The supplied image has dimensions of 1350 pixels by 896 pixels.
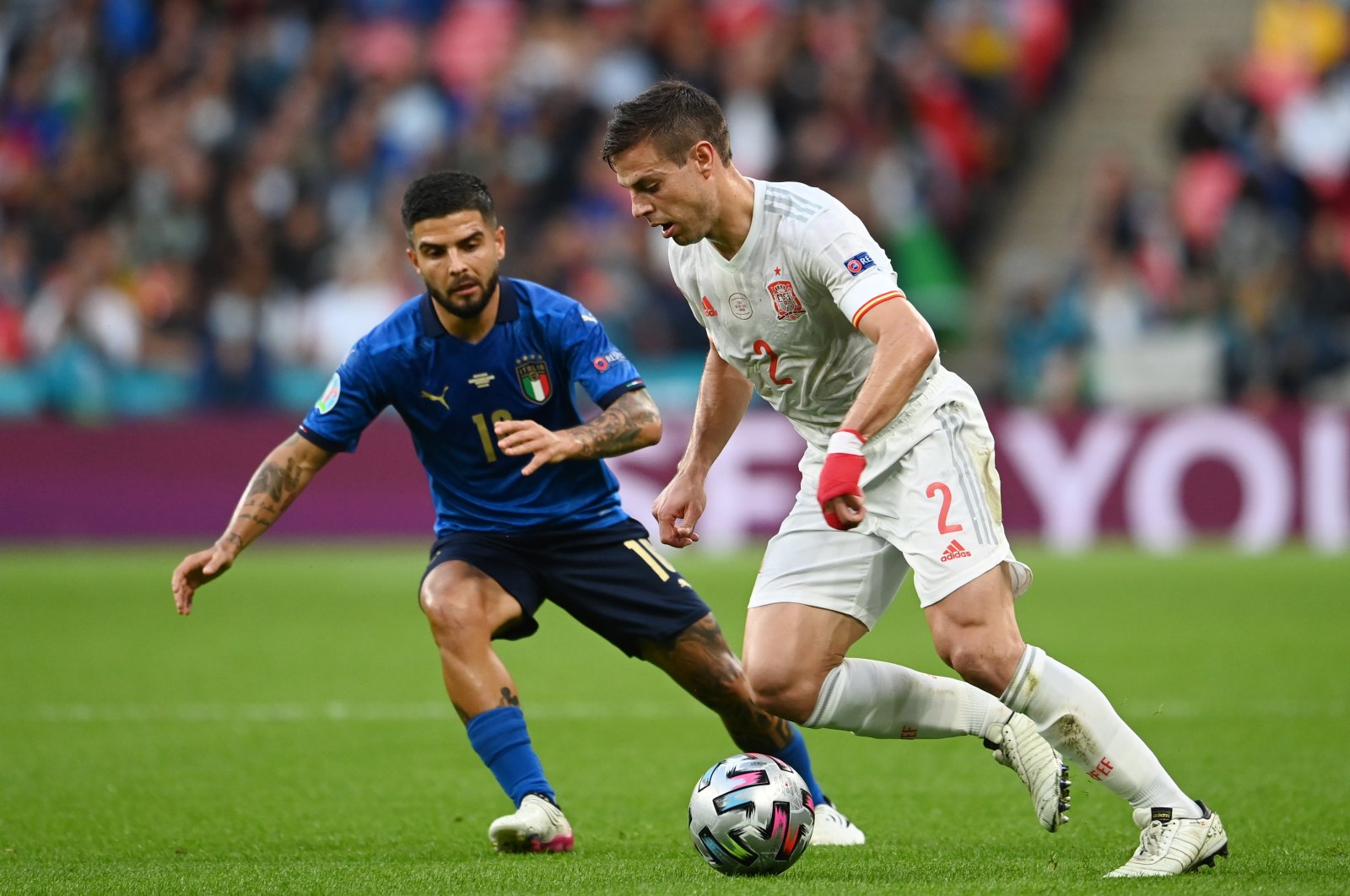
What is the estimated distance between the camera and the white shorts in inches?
202

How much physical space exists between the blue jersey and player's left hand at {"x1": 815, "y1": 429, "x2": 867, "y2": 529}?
130 cm

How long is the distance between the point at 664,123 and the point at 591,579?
161 cm

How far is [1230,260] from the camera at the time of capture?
1642cm

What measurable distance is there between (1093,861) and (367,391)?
263 cm

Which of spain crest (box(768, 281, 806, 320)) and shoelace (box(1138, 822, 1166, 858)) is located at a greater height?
spain crest (box(768, 281, 806, 320))

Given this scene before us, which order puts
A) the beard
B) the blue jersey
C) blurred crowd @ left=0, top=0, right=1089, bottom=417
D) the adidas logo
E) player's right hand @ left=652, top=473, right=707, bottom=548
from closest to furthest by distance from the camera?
the adidas logo, player's right hand @ left=652, top=473, right=707, bottom=548, the beard, the blue jersey, blurred crowd @ left=0, top=0, right=1089, bottom=417

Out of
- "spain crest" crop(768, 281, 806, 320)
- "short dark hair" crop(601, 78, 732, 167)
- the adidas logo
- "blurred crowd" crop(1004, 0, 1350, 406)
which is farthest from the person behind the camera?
"blurred crowd" crop(1004, 0, 1350, 406)

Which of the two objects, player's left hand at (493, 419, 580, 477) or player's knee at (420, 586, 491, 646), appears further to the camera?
player's knee at (420, 586, 491, 646)

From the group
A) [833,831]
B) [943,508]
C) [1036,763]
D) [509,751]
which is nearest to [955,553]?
[943,508]

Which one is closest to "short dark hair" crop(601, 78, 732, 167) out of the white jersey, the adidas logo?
the white jersey

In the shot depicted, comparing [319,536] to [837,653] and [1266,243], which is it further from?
[837,653]

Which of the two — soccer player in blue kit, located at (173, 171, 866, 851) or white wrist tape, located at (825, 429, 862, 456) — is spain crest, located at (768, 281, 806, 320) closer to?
white wrist tape, located at (825, 429, 862, 456)

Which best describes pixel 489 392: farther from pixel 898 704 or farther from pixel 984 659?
pixel 984 659

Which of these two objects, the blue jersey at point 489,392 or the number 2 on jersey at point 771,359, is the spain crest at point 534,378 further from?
the number 2 on jersey at point 771,359
